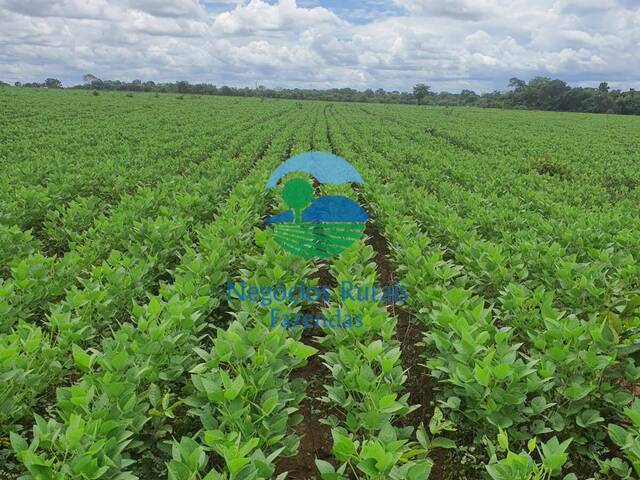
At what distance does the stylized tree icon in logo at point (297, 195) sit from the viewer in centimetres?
785

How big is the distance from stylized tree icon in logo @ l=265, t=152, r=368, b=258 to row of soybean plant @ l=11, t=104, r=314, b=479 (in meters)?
1.57

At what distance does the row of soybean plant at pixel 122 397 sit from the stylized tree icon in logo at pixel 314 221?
1573 millimetres

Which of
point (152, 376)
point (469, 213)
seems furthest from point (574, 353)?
point (469, 213)

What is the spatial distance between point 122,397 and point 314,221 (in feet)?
15.6

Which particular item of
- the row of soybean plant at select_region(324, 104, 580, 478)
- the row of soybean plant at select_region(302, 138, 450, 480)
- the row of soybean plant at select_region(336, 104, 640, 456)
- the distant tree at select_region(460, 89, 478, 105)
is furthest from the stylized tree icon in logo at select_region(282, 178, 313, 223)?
the distant tree at select_region(460, 89, 478, 105)

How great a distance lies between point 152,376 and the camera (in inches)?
116

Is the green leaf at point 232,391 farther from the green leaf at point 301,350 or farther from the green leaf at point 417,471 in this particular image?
the green leaf at point 417,471

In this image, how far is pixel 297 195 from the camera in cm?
859

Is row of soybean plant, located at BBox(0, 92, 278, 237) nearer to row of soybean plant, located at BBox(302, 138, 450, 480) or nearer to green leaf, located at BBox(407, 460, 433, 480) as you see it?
row of soybean plant, located at BBox(302, 138, 450, 480)

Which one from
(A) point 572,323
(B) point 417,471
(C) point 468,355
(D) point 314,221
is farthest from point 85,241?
(A) point 572,323

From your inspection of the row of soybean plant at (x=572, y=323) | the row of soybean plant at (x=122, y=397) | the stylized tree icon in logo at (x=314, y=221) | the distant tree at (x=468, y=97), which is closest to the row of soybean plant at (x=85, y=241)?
the row of soybean plant at (x=122, y=397)

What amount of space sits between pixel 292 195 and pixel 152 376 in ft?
19.4

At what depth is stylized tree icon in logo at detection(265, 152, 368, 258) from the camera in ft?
19.2

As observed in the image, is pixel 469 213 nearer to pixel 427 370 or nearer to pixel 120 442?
pixel 427 370
